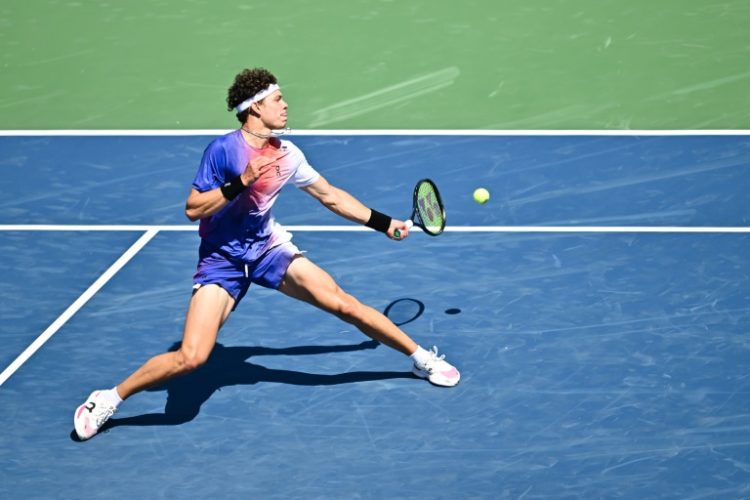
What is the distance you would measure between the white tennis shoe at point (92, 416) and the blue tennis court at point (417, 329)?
0.29 feet

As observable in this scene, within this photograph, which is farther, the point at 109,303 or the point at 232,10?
the point at 232,10

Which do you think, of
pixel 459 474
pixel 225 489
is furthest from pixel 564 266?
pixel 225 489

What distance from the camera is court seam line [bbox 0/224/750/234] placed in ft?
34.1

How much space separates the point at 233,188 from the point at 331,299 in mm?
942

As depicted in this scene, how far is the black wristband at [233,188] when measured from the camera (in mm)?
7566

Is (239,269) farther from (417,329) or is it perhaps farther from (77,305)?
(77,305)

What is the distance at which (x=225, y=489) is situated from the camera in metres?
7.42

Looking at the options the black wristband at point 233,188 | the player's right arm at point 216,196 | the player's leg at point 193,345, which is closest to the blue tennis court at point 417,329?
the player's leg at point 193,345

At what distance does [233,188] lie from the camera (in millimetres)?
7582

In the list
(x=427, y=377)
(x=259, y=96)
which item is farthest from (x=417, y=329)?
(x=259, y=96)

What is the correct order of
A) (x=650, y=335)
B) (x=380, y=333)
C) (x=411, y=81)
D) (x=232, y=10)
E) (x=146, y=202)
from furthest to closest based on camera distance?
(x=232, y=10) < (x=411, y=81) < (x=146, y=202) < (x=650, y=335) < (x=380, y=333)

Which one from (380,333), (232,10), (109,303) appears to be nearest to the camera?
(380,333)

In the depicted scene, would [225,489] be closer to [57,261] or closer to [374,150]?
[57,261]

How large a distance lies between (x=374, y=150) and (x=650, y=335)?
369 cm
